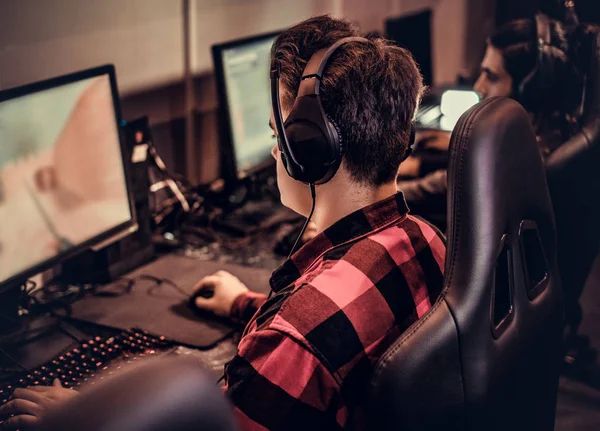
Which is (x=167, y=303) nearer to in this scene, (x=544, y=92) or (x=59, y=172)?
(x=59, y=172)

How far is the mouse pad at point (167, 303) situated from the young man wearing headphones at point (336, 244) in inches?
15.8

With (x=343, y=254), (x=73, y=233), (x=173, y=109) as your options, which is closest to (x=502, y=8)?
(x=173, y=109)

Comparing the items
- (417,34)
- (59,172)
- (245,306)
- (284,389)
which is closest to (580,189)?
(245,306)

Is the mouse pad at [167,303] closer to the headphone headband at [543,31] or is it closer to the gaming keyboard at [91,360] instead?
the gaming keyboard at [91,360]

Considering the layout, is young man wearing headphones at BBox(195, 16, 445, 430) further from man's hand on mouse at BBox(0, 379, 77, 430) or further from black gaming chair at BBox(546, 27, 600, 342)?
black gaming chair at BBox(546, 27, 600, 342)

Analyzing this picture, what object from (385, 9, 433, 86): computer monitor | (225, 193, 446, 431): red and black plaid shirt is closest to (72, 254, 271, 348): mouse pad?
(225, 193, 446, 431): red and black plaid shirt

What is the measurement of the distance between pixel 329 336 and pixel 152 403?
0.49 metres

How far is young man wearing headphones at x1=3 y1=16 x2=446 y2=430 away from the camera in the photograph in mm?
966

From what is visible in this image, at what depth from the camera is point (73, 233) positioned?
1.62 metres

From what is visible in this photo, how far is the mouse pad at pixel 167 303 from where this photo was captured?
151 centimetres

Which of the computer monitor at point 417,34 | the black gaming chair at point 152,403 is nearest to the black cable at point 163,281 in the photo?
the black gaming chair at point 152,403

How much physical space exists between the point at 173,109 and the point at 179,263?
0.56 m

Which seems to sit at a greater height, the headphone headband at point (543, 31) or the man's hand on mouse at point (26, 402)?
the headphone headband at point (543, 31)

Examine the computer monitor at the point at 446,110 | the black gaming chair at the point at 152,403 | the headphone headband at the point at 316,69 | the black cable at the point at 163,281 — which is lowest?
the black cable at the point at 163,281
